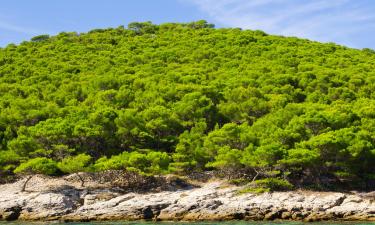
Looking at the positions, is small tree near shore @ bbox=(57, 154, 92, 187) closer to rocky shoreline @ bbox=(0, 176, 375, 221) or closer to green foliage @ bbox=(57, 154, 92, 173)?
green foliage @ bbox=(57, 154, 92, 173)

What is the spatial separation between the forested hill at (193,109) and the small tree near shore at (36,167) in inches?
3.6

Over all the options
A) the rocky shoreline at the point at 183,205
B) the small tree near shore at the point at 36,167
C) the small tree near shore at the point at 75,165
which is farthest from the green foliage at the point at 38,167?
the rocky shoreline at the point at 183,205

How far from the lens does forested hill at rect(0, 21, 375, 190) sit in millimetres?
36156

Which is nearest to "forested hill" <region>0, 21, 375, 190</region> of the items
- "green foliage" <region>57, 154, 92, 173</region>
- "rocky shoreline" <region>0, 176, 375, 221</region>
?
"green foliage" <region>57, 154, 92, 173</region>

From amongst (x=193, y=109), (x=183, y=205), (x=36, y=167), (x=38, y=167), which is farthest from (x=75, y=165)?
(x=193, y=109)

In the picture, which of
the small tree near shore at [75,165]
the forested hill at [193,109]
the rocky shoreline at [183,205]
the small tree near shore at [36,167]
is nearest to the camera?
the rocky shoreline at [183,205]

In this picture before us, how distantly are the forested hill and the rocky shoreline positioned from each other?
192cm

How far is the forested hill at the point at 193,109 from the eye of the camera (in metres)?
36.2

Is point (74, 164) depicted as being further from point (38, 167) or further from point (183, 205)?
point (183, 205)

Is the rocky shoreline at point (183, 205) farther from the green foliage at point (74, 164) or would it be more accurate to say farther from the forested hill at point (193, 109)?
the forested hill at point (193, 109)

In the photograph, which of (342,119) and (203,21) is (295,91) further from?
(203,21)

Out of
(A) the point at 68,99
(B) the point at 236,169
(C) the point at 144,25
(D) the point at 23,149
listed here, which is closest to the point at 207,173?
(B) the point at 236,169

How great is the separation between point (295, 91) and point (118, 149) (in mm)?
17600

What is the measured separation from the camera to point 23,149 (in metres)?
37.9
